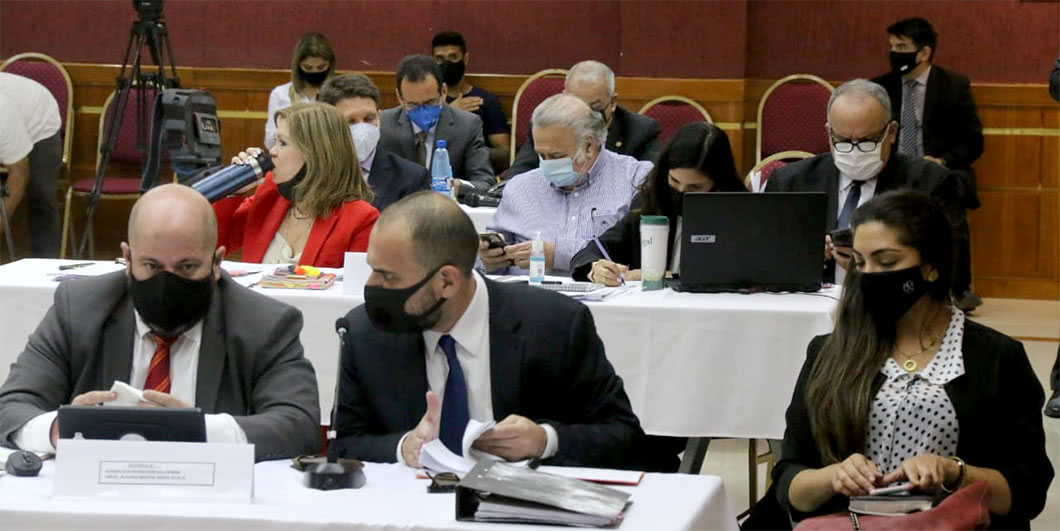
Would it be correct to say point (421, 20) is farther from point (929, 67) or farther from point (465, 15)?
point (929, 67)

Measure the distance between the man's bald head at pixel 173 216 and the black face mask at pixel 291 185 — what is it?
5.86 ft

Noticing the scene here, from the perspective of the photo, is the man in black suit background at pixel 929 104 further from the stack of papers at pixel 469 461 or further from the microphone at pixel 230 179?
the stack of papers at pixel 469 461

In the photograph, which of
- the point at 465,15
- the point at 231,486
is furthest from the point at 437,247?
the point at 465,15

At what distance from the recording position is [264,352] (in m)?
3.13

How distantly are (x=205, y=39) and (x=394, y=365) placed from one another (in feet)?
21.5

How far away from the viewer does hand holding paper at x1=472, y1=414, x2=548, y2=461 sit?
9.18 feet

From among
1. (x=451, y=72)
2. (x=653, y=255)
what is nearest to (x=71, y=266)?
(x=653, y=255)

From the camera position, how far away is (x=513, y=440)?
2.82 m

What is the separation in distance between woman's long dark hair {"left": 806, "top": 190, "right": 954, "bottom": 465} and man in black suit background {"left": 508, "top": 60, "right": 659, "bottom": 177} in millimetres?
3789

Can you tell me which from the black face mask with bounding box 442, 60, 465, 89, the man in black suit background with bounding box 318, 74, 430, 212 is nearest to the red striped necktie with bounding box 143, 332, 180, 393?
the man in black suit background with bounding box 318, 74, 430, 212

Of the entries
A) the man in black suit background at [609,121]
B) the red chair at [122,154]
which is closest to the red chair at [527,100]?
the man in black suit background at [609,121]

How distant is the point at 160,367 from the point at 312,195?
68.7 inches

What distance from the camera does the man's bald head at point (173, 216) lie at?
3018mm

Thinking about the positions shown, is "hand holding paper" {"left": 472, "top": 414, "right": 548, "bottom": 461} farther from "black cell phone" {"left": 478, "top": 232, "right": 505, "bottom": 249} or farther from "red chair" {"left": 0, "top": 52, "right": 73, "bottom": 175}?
"red chair" {"left": 0, "top": 52, "right": 73, "bottom": 175}
